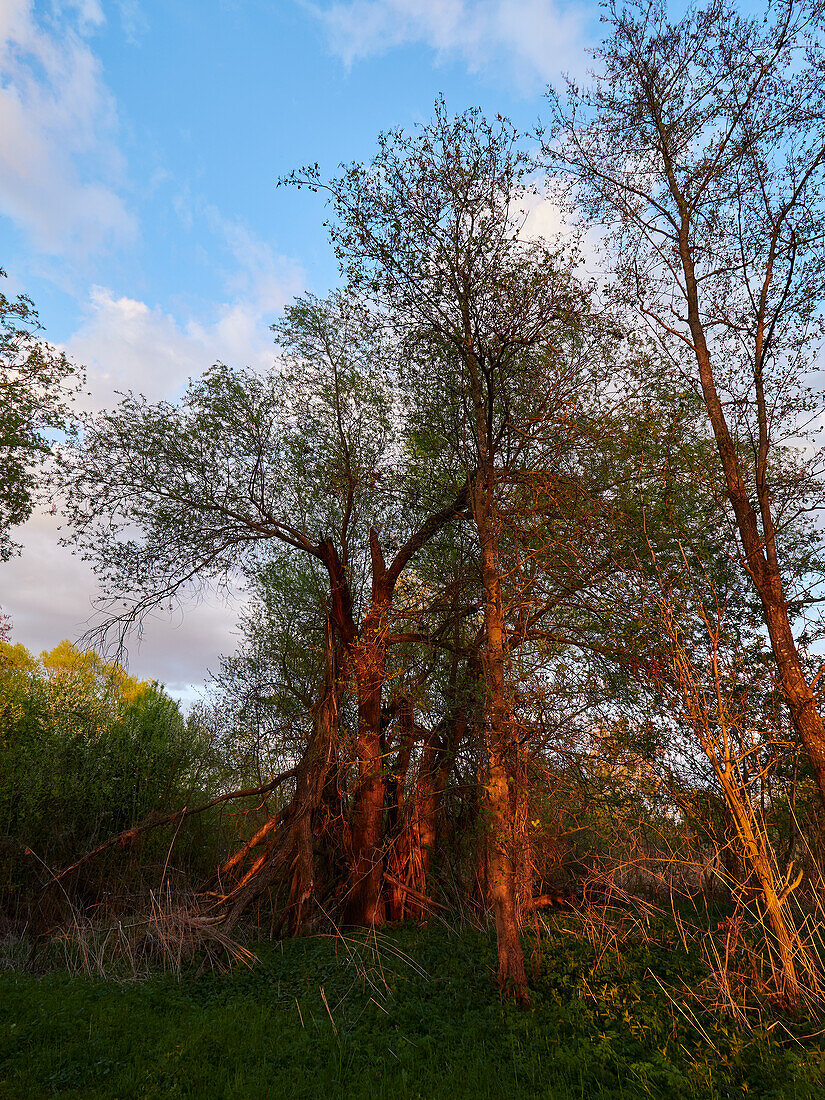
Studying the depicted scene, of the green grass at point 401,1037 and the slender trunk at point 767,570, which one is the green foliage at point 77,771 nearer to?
the green grass at point 401,1037

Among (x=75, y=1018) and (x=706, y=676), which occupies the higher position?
(x=706, y=676)

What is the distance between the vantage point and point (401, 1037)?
6.64 meters

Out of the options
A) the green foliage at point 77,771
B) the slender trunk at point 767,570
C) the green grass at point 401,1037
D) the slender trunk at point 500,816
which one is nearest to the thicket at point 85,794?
the green foliage at point 77,771

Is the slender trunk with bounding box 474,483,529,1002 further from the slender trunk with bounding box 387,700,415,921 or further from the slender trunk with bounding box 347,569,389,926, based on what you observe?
the slender trunk with bounding box 387,700,415,921

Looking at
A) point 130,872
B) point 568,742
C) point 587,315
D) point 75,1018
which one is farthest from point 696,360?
point 130,872

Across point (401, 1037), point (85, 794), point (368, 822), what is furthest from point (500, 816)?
point (85, 794)

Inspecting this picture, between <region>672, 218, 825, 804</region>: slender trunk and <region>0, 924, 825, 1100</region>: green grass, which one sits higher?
<region>672, 218, 825, 804</region>: slender trunk

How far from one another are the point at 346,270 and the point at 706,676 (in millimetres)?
7239

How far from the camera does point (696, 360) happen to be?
10492mm

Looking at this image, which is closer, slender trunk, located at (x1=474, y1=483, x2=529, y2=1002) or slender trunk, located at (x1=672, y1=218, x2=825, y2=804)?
slender trunk, located at (x1=474, y1=483, x2=529, y2=1002)

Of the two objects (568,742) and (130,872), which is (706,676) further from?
(130,872)

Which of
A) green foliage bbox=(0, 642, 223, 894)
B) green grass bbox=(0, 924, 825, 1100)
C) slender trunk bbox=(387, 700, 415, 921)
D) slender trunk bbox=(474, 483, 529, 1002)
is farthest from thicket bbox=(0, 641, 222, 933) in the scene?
slender trunk bbox=(474, 483, 529, 1002)

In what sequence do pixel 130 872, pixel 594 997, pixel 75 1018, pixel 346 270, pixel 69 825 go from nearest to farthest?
pixel 594 997
pixel 75 1018
pixel 346 270
pixel 130 872
pixel 69 825

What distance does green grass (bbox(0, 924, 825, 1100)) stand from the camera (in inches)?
218
